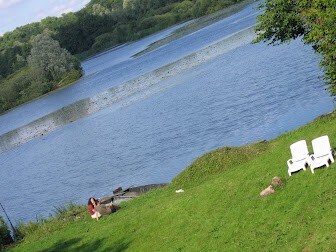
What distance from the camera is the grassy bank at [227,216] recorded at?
55.4 ft

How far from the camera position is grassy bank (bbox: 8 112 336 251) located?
55.4 feet

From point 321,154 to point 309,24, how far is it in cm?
1142

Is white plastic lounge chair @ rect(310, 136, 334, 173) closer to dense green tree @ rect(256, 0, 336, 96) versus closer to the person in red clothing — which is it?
dense green tree @ rect(256, 0, 336, 96)

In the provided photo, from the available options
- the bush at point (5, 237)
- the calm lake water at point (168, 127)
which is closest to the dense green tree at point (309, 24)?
the calm lake water at point (168, 127)

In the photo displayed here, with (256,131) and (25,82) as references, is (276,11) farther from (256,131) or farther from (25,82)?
(25,82)

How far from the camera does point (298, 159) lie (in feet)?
67.8

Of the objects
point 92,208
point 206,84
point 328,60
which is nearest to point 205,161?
point 92,208

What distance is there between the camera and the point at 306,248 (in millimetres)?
15250

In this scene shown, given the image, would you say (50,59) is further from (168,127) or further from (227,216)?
(227,216)

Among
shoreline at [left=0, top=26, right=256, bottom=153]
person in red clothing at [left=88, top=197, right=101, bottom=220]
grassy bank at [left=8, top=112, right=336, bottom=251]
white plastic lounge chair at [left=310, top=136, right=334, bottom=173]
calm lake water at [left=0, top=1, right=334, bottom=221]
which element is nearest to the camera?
grassy bank at [left=8, top=112, right=336, bottom=251]

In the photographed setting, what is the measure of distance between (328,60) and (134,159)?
25.8 m

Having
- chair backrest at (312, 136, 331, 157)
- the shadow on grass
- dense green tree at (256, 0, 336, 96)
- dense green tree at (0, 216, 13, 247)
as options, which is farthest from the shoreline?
chair backrest at (312, 136, 331, 157)

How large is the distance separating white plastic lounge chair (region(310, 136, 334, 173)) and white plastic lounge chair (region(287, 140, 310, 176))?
→ 1.05 ft

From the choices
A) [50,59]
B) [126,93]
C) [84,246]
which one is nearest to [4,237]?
[84,246]
